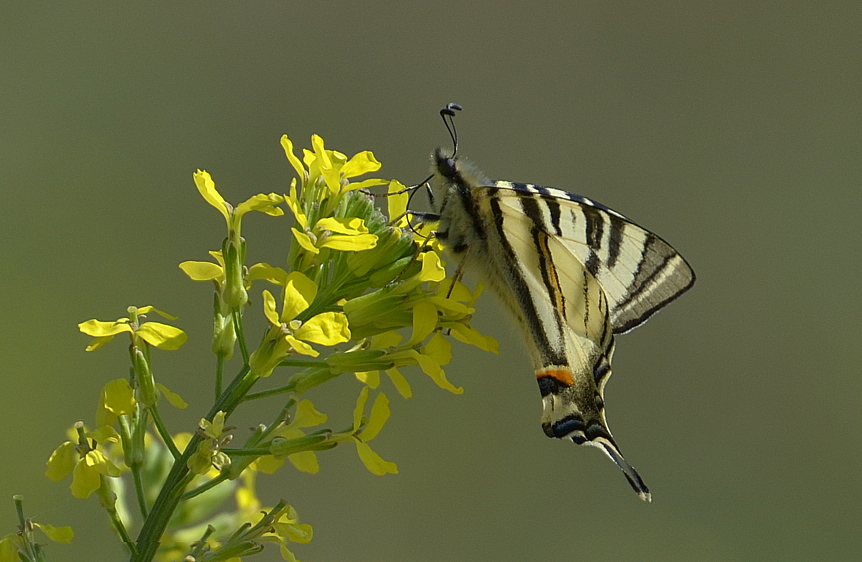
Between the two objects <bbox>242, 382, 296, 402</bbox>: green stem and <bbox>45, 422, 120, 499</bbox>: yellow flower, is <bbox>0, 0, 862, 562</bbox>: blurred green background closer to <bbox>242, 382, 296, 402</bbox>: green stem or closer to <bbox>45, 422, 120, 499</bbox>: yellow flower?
<bbox>45, 422, 120, 499</bbox>: yellow flower

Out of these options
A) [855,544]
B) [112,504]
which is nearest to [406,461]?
[855,544]

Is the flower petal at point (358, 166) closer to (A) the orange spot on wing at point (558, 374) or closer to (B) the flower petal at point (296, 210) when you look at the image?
(B) the flower petal at point (296, 210)

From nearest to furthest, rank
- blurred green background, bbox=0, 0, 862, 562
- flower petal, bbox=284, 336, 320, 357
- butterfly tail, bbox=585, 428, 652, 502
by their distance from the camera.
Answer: flower petal, bbox=284, 336, 320, 357 < butterfly tail, bbox=585, 428, 652, 502 < blurred green background, bbox=0, 0, 862, 562

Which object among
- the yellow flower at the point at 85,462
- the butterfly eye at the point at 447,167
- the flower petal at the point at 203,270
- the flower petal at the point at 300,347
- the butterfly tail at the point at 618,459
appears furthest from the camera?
the butterfly eye at the point at 447,167

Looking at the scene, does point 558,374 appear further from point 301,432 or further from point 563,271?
point 301,432

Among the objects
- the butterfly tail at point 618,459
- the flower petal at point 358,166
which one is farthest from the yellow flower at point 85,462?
the butterfly tail at point 618,459

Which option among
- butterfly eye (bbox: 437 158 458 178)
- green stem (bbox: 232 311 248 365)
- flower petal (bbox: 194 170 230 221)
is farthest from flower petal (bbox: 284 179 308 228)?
butterfly eye (bbox: 437 158 458 178)

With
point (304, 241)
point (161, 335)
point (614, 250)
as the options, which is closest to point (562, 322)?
point (614, 250)
